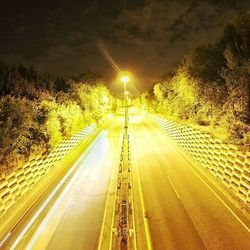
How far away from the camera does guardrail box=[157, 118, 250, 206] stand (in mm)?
12875

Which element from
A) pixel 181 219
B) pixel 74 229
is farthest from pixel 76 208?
pixel 181 219

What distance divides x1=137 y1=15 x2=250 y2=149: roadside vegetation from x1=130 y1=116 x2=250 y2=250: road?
4063 mm

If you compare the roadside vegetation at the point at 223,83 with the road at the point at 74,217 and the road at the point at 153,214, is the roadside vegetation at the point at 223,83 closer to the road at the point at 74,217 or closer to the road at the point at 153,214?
the road at the point at 153,214

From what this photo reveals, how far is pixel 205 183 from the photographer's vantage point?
637 inches

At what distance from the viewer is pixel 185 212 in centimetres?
1261

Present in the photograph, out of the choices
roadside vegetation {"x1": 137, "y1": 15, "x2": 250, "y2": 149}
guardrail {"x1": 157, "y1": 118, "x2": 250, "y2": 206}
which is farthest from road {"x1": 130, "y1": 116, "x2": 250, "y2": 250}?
roadside vegetation {"x1": 137, "y1": 15, "x2": 250, "y2": 149}

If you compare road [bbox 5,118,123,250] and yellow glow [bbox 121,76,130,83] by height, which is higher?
yellow glow [bbox 121,76,130,83]

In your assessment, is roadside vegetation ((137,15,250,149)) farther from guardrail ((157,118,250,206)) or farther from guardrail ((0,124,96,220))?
guardrail ((0,124,96,220))

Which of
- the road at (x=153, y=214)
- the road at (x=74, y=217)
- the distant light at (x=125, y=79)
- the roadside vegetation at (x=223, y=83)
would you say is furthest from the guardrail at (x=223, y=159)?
the distant light at (x=125, y=79)

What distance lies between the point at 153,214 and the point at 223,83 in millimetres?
14701

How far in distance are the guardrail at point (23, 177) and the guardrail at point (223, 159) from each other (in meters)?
10.5

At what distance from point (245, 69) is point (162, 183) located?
953 cm

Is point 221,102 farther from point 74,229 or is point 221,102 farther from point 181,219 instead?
point 74,229


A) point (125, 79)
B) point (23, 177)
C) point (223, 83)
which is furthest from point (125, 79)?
point (23, 177)
